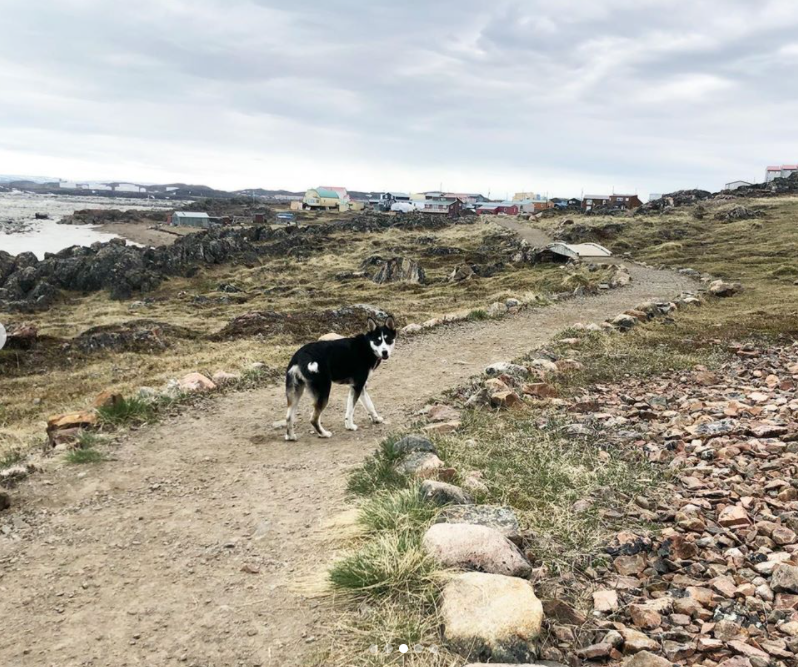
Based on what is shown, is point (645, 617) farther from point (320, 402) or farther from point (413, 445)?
point (320, 402)

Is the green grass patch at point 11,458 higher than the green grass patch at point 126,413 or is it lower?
lower

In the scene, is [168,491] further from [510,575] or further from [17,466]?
[510,575]

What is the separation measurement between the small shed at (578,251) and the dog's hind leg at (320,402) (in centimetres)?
3750

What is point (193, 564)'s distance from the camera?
5.15 m

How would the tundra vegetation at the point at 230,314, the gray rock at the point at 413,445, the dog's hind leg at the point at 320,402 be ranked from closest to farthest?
1. the gray rock at the point at 413,445
2. the dog's hind leg at the point at 320,402
3. the tundra vegetation at the point at 230,314

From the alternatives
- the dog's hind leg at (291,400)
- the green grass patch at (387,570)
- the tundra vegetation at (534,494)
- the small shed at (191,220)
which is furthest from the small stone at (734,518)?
the small shed at (191,220)

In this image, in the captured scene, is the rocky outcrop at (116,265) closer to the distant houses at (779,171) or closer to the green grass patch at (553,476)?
the green grass patch at (553,476)

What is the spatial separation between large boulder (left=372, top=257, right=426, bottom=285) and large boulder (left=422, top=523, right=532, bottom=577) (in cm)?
3597

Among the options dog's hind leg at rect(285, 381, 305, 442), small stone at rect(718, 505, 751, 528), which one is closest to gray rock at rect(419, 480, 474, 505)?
small stone at rect(718, 505, 751, 528)

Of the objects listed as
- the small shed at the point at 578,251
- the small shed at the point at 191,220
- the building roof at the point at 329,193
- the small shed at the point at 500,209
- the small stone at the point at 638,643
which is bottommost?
the small stone at the point at 638,643

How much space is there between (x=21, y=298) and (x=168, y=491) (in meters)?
39.2

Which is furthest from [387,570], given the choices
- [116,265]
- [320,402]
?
[116,265]

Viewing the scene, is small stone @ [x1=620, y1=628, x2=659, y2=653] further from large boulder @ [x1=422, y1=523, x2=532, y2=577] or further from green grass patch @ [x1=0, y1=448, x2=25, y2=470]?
green grass patch @ [x1=0, y1=448, x2=25, y2=470]

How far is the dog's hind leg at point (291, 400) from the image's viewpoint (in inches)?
325
